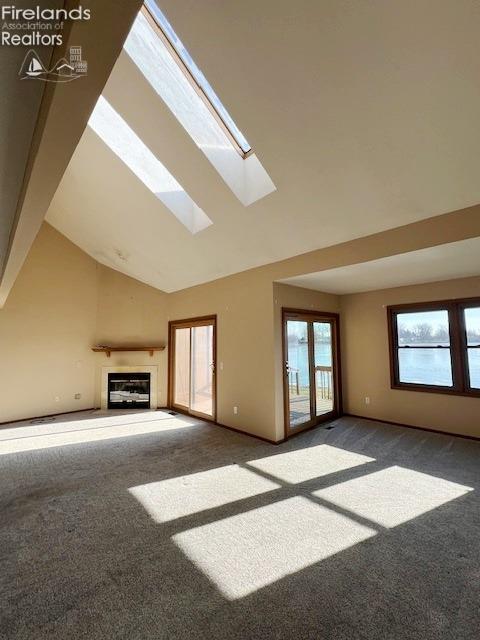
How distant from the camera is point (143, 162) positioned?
12.9 ft

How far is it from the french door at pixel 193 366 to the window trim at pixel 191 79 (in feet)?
10.3

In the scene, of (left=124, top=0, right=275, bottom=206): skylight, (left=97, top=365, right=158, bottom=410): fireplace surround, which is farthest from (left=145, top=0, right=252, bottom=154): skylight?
(left=97, top=365, right=158, bottom=410): fireplace surround

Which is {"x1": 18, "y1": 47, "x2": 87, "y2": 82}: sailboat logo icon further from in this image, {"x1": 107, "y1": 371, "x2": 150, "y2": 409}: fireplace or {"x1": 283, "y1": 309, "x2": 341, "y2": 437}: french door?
{"x1": 107, "y1": 371, "x2": 150, "y2": 409}: fireplace

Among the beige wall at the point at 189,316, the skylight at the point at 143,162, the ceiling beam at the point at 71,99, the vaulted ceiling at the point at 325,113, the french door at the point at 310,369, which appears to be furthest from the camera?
the french door at the point at 310,369

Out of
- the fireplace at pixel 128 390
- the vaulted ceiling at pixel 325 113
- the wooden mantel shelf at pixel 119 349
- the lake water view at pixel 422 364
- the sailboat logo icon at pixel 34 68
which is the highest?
the vaulted ceiling at pixel 325 113

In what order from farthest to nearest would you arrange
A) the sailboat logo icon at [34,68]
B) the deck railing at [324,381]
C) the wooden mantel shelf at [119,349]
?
1. the wooden mantel shelf at [119,349]
2. the deck railing at [324,381]
3. the sailboat logo icon at [34,68]

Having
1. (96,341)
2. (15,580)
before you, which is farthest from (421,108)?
(96,341)

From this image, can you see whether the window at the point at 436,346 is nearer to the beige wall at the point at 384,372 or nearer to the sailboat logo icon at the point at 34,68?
the beige wall at the point at 384,372

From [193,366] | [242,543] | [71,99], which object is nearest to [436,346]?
[242,543]

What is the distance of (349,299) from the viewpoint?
19.8 ft

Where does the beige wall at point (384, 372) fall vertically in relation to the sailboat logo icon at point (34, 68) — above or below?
below

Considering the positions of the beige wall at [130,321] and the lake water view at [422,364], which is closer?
the lake water view at [422,364]

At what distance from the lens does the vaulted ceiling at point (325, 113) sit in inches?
75.1

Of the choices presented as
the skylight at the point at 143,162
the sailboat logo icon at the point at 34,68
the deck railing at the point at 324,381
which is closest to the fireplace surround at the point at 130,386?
the deck railing at the point at 324,381
